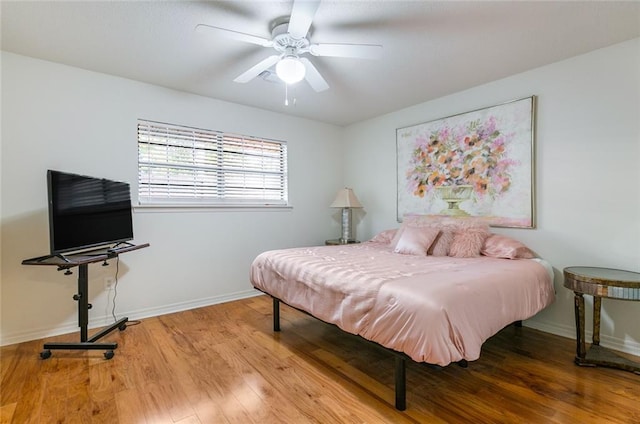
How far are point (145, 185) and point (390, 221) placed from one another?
3047 mm

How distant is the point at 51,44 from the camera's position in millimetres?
2438

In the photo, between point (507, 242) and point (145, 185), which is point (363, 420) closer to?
point (507, 242)

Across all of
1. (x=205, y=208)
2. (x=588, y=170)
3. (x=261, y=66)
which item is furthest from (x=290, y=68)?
(x=588, y=170)

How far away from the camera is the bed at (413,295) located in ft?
5.12

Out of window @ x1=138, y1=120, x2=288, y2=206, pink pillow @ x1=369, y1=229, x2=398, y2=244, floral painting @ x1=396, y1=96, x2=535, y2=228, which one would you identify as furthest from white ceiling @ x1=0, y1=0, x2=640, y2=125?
pink pillow @ x1=369, y1=229, x2=398, y2=244

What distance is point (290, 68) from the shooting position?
218 centimetres

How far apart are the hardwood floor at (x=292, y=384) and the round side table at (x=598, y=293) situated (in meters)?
0.08

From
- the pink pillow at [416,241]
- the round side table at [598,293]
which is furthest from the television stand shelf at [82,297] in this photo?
the round side table at [598,293]

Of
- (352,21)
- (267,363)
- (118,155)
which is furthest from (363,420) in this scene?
(118,155)

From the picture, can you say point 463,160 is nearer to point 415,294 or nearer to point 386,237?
point 386,237

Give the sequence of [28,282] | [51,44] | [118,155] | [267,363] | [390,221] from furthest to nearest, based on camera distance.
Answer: [390,221]
[118,155]
[28,282]
[51,44]
[267,363]

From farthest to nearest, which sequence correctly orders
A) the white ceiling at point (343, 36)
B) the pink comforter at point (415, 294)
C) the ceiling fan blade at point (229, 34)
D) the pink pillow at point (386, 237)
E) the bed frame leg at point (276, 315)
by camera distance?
the pink pillow at point (386, 237), the bed frame leg at point (276, 315), the white ceiling at point (343, 36), the ceiling fan blade at point (229, 34), the pink comforter at point (415, 294)

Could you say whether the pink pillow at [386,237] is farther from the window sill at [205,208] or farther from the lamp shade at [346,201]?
the window sill at [205,208]

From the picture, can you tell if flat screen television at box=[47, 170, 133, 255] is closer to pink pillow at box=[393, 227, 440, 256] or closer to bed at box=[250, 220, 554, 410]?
bed at box=[250, 220, 554, 410]
